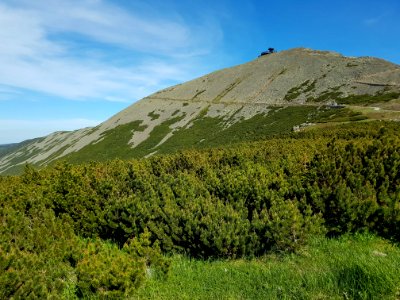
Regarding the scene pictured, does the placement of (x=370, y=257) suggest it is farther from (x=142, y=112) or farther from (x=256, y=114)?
(x=142, y=112)

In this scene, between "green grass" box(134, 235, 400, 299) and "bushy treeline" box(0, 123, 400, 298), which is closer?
"green grass" box(134, 235, 400, 299)

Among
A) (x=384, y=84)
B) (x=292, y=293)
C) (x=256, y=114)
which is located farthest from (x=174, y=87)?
(x=292, y=293)

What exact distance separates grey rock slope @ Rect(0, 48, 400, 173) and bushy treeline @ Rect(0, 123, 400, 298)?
7847 centimetres

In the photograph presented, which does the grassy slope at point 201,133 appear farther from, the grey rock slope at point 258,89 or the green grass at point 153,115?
the green grass at point 153,115

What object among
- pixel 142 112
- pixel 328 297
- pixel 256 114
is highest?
pixel 142 112

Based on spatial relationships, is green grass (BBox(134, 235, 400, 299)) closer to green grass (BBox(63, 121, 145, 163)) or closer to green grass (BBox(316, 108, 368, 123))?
green grass (BBox(316, 108, 368, 123))

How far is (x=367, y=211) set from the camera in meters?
8.91

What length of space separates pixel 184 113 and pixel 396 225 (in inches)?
4245

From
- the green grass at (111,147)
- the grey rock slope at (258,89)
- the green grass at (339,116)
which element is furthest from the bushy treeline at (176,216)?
the green grass at (111,147)

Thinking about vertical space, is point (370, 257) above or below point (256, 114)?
below

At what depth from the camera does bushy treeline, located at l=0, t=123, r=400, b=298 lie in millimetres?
6484

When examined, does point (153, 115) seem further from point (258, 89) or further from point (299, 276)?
point (299, 276)

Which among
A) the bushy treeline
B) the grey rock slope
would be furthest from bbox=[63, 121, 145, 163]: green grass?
the bushy treeline

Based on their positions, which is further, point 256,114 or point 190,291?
point 256,114
